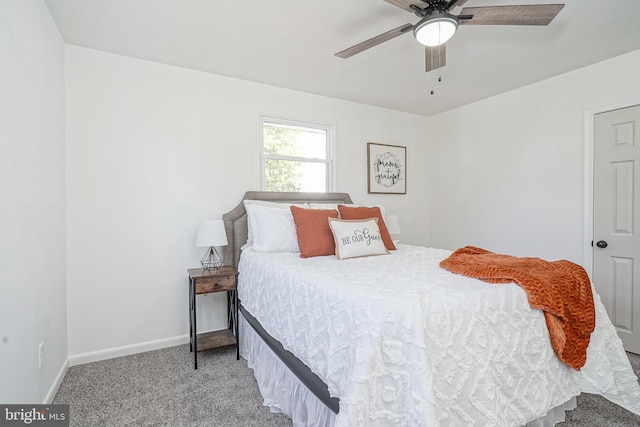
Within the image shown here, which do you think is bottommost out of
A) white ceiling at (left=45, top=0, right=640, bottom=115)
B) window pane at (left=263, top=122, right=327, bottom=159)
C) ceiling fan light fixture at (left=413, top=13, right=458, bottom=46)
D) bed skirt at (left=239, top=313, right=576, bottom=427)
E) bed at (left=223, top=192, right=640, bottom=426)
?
bed skirt at (left=239, top=313, right=576, bottom=427)

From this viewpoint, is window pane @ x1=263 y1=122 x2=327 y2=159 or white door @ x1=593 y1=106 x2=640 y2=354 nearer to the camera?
white door @ x1=593 y1=106 x2=640 y2=354

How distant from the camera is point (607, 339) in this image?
1.81 meters

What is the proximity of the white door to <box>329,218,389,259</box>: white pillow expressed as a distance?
6.81 ft

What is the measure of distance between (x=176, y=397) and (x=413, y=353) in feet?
5.65

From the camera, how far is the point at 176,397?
2.10 meters

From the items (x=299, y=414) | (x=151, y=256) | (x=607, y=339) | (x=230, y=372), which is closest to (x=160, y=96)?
(x=151, y=256)

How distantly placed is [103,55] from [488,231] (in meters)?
4.32

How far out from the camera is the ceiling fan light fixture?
171 cm

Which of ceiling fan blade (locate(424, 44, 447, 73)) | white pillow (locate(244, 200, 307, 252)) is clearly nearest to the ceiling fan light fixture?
ceiling fan blade (locate(424, 44, 447, 73))

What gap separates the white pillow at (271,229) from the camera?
8.87ft

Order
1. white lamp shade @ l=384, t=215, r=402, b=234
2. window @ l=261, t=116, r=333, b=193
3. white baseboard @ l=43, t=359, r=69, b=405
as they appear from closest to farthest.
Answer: white baseboard @ l=43, t=359, r=69, b=405 → window @ l=261, t=116, r=333, b=193 → white lamp shade @ l=384, t=215, r=402, b=234

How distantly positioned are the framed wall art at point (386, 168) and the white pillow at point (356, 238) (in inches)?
59.3
